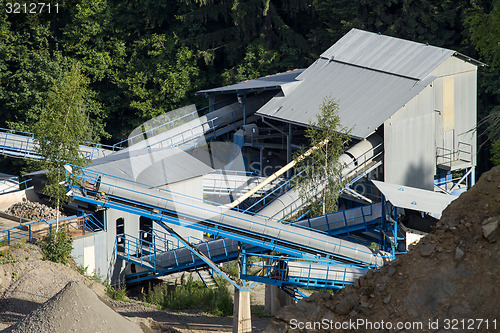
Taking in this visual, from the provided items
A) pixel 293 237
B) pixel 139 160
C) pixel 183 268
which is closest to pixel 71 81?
pixel 139 160

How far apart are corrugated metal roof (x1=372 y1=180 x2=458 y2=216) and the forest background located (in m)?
21.6

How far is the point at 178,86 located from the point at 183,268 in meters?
22.3

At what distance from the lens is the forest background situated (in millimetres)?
44719

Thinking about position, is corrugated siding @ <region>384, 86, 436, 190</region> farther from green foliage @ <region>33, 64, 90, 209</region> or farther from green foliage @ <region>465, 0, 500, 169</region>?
green foliage @ <region>33, 64, 90, 209</region>

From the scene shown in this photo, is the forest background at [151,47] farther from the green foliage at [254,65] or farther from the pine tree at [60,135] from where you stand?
the pine tree at [60,135]

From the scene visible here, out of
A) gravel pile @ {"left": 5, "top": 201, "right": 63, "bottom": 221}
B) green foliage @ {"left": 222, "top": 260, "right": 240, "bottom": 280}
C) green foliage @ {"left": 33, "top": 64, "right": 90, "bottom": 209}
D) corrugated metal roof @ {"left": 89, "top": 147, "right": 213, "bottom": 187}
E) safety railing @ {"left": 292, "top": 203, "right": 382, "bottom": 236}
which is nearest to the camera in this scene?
safety railing @ {"left": 292, "top": 203, "right": 382, "bottom": 236}

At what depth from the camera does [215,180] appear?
3228cm

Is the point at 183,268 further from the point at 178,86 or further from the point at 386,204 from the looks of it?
the point at 178,86

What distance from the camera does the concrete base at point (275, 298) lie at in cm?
2492

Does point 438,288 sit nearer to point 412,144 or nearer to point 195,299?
point 195,299

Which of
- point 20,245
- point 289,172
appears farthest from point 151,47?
point 20,245

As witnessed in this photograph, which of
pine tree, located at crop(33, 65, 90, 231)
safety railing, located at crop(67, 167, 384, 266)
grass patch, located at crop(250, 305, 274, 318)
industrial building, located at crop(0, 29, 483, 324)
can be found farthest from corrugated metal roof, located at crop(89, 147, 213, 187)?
grass patch, located at crop(250, 305, 274, 318)

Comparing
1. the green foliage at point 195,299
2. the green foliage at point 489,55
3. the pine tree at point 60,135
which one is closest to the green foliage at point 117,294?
the green foliage at point 195,299

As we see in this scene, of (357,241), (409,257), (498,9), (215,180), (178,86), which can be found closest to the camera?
(409,257)
